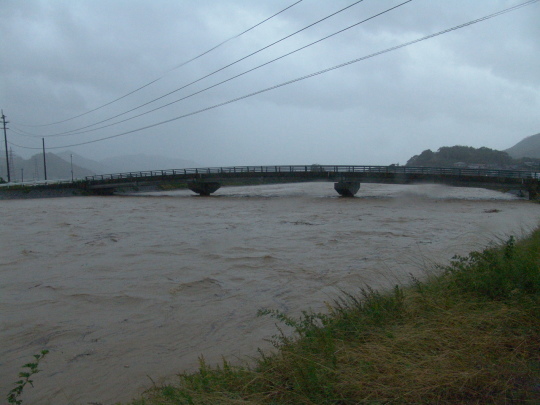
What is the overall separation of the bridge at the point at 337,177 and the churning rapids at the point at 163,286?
20025mm

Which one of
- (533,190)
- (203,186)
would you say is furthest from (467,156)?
(203,186)

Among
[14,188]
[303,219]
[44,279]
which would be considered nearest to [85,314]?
[44,279]

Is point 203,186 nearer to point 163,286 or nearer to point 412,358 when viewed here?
point 163,286

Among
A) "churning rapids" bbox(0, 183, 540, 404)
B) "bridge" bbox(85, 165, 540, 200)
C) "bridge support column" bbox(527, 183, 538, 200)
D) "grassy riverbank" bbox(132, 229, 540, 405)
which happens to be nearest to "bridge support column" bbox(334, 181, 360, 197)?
"bridge" bbox(85, 165, 540, 200)

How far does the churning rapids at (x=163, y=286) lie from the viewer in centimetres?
654

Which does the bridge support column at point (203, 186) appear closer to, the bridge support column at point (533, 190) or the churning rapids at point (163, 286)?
the churning rapids at point (163, 286)

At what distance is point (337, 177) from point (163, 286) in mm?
38208

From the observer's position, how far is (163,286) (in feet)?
35.7

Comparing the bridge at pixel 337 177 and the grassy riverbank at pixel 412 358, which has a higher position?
the bridge at pixel 337 177

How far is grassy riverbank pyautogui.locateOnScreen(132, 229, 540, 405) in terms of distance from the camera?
3471 mm

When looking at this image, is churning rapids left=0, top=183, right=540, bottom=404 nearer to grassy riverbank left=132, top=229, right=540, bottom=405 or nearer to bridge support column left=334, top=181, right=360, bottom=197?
grassy riverbank left=132, top=229, right=540, bottom=405

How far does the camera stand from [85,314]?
29.2 feet

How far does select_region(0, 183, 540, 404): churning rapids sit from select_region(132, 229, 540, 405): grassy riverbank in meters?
1.85

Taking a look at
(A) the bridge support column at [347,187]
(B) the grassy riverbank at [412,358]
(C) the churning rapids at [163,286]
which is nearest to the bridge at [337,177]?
(A) the bridge support column at [347,187]
